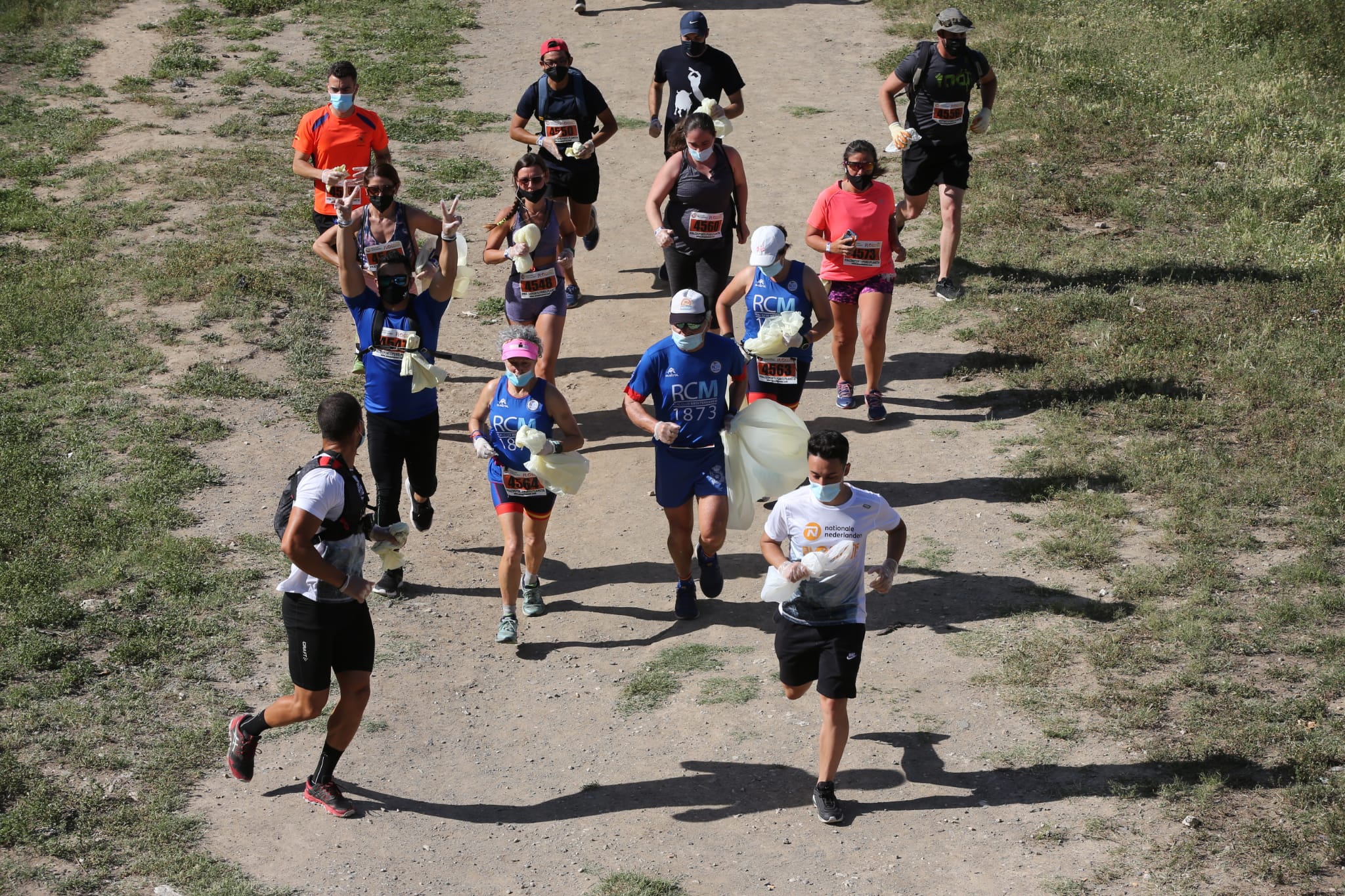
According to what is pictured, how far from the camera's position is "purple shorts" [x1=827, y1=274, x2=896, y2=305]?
409 inches

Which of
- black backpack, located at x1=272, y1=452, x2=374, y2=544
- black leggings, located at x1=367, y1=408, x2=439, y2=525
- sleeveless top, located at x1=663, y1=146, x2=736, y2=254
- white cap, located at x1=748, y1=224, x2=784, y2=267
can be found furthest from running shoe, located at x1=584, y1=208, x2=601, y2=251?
black backpack, located at x1=272, y1=452, x2=374, y2=544

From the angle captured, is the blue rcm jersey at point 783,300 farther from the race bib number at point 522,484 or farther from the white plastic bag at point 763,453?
the race bib number at point 522,484

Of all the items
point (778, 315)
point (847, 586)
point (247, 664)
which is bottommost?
point (247, 664)

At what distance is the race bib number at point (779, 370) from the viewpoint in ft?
30.5

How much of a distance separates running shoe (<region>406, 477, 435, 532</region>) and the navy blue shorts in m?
1.95

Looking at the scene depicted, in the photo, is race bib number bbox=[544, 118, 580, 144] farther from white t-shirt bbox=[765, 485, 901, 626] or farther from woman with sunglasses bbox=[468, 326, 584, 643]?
white t-shirt bbox=[765, 485, 901, 626]

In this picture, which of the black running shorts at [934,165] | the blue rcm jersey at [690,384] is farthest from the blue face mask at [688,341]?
the black running shorts at [934,165]

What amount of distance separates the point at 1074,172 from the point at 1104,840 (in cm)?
1031

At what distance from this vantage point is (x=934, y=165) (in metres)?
12.5

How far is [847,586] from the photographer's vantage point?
266 inches

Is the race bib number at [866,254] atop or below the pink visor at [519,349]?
atop

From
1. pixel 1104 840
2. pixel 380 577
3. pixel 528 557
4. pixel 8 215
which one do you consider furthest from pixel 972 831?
pixel 8 215

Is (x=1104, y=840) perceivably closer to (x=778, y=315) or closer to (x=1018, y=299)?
(x=778, y=315)

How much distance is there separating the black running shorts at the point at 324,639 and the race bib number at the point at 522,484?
61.5 inches
